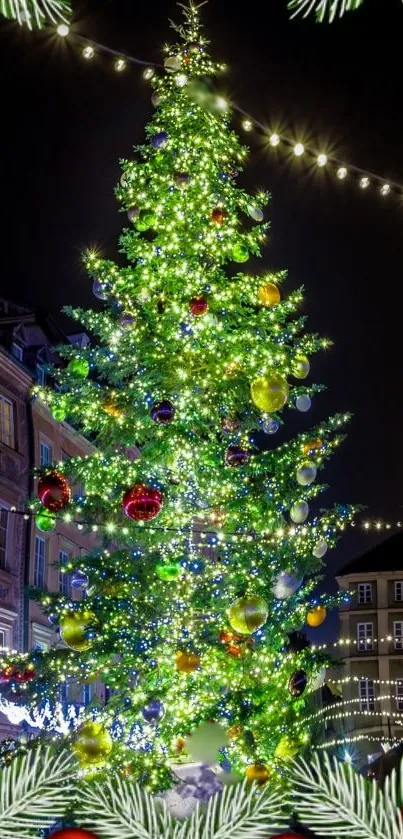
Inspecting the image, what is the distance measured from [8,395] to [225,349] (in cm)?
1407

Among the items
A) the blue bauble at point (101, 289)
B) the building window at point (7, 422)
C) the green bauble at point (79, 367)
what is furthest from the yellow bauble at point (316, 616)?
the building window at point (7, 422)

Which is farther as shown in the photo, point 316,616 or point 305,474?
point 316,616

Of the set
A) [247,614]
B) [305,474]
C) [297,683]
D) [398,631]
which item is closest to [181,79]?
[305,474]

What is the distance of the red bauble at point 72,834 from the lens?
1262mm

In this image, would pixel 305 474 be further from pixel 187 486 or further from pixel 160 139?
pixel 160 139

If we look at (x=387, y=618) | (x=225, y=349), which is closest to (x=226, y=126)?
(x=225, y=349)

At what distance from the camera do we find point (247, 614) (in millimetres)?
9570

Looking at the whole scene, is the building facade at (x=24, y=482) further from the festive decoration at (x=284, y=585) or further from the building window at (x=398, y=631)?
the building window at (x=398, y=631)

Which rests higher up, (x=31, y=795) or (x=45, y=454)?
(x=45, y=454)

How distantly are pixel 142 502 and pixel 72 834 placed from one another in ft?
27.4

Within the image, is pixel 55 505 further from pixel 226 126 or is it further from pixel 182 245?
pixel 226 126

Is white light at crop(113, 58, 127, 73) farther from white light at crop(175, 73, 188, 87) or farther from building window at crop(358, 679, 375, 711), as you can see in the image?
building window at crop(358, 679, 375, 711)

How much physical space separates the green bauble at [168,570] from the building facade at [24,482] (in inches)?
445

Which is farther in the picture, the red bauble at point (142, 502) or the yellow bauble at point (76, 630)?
the yellow bauble at point (76, 630)
